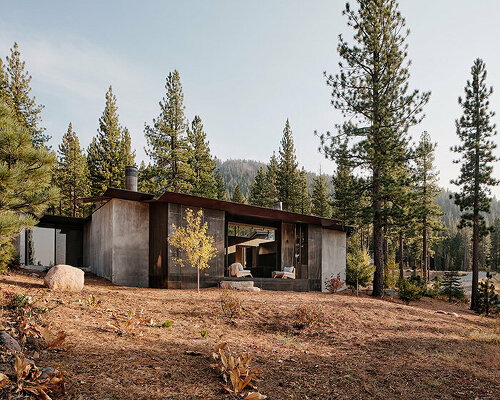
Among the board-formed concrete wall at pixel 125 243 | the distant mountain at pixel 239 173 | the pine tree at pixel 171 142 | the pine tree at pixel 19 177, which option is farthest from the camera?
the distant mountain at pixel 239 173

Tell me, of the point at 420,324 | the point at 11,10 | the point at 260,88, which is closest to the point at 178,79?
the point at 260,88

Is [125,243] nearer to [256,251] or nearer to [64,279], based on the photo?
[64,279]

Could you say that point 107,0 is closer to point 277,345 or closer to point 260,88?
point 260,88

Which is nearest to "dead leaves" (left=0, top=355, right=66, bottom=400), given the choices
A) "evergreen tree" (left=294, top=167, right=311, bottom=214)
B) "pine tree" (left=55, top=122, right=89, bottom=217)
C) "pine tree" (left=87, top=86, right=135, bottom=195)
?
"pine tree" (left=87, top=86, right=135, bottom=195)

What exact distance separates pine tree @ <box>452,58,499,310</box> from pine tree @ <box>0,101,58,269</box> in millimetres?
20144

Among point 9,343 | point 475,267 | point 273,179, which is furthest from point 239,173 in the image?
point 9,343

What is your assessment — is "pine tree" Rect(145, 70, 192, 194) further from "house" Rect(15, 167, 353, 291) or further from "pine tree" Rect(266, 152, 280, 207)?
"pine tree" Rect(266, 152, 280, 207)

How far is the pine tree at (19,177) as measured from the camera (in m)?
5.90

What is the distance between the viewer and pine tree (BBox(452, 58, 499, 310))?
719 inches

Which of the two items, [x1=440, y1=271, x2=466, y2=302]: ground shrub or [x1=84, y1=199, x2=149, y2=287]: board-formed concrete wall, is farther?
[x1=440, y1=271, x2=466, y2=302]: ground shrub

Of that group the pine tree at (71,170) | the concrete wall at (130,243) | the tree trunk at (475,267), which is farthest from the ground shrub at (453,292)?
the pine tree at (71,170)

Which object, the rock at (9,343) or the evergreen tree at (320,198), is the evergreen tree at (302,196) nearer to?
the evergreen tree at (320,198)

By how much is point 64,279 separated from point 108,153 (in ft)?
57.4

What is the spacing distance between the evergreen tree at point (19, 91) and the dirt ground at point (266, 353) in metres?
14.6
